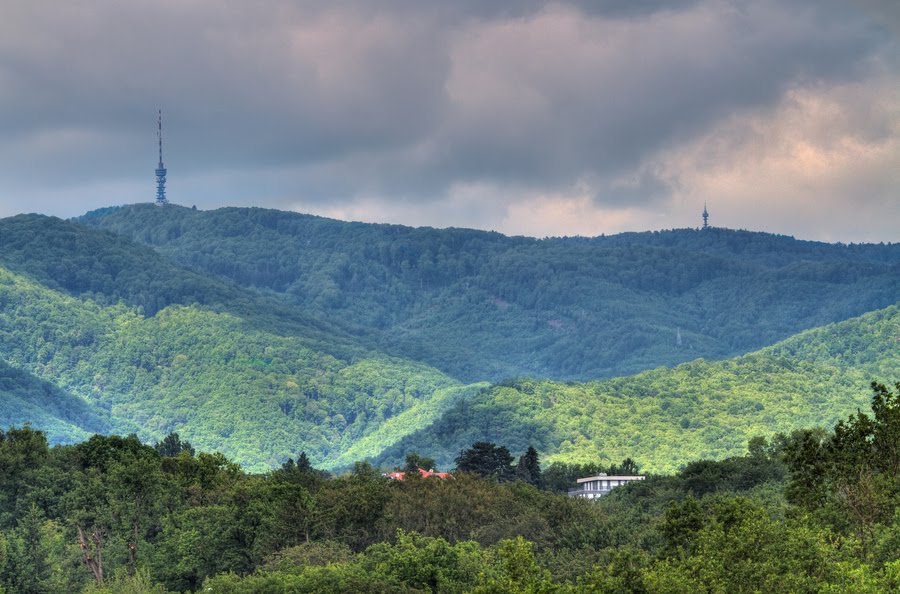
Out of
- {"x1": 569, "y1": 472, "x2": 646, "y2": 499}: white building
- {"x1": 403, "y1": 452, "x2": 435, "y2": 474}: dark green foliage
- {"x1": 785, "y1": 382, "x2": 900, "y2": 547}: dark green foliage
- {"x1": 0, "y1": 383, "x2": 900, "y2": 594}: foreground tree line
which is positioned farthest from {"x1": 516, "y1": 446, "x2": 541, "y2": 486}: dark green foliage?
{"x1": 785, "y1": 382, "x2": 900, "y2": 547}: dark green foliage

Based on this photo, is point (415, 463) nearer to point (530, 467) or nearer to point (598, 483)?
point (530, 467)

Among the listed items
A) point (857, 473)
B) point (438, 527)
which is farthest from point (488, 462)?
point (857, 473)

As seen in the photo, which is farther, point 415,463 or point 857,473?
point 415,463

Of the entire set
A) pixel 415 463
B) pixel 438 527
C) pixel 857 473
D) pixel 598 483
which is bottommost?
pixel 438 527

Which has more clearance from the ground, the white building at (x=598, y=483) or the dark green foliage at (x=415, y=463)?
the dark green foliage at (x=415, y=463)

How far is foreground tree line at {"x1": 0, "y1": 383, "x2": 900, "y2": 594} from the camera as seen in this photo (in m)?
73.6

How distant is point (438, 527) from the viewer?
114938mm

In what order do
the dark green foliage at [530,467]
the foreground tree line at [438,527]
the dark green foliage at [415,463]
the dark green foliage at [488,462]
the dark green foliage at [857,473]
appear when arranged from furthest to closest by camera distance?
the dark green foliage at [530,467], the dark green foliage at [488,462], the dark green foliage at [415,463], the dark green foliage at [857,473], the foreground tree line at [438,527]

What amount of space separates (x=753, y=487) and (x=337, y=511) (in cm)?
4258

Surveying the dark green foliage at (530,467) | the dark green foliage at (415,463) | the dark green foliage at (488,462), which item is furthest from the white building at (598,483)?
the dark green foliage at (415,463)

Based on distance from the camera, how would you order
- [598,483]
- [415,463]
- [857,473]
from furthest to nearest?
[598,483] < [415,463] < [857,473]

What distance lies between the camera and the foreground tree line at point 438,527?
73562mm

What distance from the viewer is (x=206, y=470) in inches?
5300

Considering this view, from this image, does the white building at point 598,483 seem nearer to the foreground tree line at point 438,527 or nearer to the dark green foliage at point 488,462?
the dark green foliage at point 488,462
